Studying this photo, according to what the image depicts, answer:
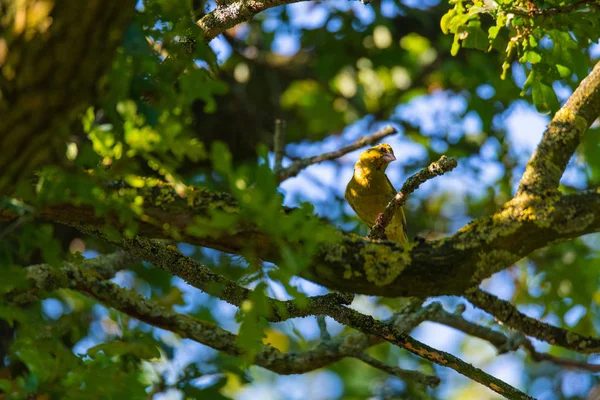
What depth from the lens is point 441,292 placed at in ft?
8.75

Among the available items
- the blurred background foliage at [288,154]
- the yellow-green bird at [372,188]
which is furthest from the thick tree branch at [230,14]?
the yellow-green bird at [372,188]

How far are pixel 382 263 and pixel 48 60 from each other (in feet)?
4.14

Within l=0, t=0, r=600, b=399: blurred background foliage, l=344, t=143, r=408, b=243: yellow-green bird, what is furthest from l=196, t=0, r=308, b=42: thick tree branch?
l=344, t=143, r=408, b=243: yellow-green bird

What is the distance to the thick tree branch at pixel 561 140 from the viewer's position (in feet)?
9.32

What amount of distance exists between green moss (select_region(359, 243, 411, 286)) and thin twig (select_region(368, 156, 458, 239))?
64 centimetres

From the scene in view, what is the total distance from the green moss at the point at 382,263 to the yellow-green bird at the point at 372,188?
338 centimetres

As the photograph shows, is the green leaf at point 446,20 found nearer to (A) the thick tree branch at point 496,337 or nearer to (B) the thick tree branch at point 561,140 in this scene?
(B) the thick tree branch at point 561,140

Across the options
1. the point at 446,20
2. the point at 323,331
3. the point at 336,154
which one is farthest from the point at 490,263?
the point at 336,154

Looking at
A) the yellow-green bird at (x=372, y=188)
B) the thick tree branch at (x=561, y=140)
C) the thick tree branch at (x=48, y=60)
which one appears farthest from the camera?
the yellow-green bird at (x=372, y=188)

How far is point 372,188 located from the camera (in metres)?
6.09

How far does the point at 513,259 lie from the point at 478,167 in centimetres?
570

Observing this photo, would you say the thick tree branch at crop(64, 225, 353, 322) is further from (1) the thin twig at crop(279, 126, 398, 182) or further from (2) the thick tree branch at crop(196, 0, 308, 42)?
(1) the thin twig at crop(279, 126, 398, 182)

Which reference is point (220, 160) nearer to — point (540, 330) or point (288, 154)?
point (540, 330)

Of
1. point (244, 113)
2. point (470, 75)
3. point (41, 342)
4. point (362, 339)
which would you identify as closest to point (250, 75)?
point (244, 113)
